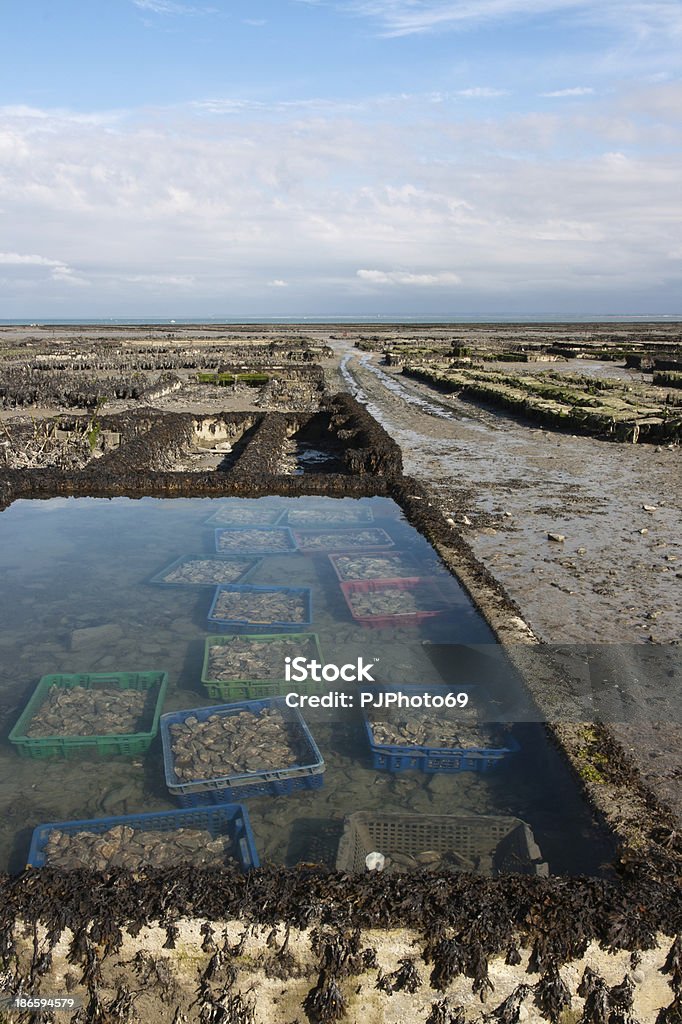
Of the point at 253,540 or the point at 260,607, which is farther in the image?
the point at 253,540

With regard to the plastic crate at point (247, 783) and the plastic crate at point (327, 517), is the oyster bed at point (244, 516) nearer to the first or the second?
the plastic crate at point (327, 517)

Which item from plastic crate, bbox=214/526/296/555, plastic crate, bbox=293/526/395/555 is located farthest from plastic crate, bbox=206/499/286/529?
plastic crate, bbox=293/526/395/555

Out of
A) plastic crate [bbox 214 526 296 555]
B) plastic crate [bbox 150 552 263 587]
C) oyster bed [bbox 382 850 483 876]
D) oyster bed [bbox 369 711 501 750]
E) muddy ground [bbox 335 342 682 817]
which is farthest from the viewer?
plastic crate [bbox 214 526 296 555]

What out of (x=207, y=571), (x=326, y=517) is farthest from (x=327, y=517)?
(x=207, y=571)

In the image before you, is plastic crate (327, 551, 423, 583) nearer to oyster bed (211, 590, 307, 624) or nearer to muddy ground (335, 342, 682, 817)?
oyster bed (211, 590, 307, 624)

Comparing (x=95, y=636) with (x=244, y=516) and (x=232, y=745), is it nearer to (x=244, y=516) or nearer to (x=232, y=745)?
(x=232, y=745)

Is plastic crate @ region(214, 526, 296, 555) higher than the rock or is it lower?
higher

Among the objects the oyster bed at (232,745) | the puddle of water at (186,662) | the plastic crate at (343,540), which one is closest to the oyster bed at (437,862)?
the puddle of water at (186,662)
